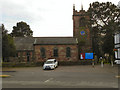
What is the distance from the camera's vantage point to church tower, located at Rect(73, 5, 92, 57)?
5491cm

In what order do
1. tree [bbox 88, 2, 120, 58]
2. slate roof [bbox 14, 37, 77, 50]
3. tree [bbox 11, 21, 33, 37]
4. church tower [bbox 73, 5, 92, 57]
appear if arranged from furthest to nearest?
tree [bbox 11, 21, 33, 37], church tower [bbox 73, 5, 92, 57], slate roof [bbox 14, 37, 77, 50], tree [bbox 88, 2, 120, 58]

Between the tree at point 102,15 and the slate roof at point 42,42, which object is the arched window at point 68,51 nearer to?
the slate roof at point 42,42

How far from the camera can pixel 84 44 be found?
182 feet

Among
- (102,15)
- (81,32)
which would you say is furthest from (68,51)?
(102,15)

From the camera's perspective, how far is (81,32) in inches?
2281

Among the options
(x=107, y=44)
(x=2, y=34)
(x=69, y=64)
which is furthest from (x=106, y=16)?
(x=2, y=34)

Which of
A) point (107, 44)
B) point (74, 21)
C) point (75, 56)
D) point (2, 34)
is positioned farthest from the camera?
point (74, 21)

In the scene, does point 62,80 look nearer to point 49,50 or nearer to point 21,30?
point 49,50

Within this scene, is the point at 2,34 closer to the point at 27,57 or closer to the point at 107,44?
the point at 27,57

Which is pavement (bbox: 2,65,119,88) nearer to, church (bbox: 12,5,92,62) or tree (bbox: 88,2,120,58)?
tree (bbox: 88,2,120,58)

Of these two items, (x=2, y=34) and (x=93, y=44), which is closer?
(x=2, y=34)

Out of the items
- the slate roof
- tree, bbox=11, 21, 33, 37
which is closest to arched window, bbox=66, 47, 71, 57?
the slate roof

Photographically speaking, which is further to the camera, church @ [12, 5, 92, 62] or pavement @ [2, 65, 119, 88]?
church @ [12, 5, 92, 62]

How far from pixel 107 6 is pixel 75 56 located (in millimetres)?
16041
